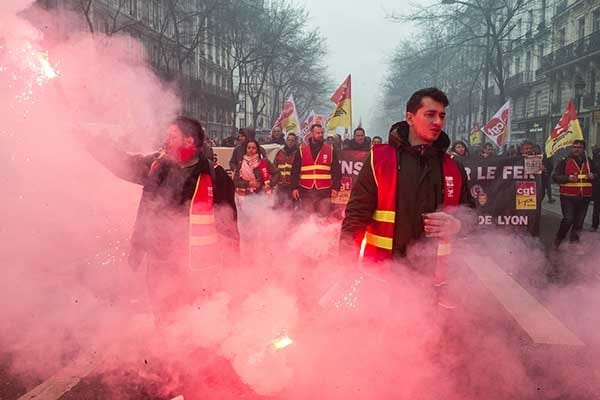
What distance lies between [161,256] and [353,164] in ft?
20.4

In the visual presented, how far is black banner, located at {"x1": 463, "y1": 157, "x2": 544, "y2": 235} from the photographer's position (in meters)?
8.81

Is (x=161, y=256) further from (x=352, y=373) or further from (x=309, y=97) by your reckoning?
(x=309, y=97)

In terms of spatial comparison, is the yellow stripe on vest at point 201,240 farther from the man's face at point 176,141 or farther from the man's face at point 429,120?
the man's face at point 429,120

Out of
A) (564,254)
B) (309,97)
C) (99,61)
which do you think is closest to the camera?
(99,61)

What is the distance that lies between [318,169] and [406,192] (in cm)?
507

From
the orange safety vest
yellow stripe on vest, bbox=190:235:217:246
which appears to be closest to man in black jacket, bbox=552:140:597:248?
the orange safety vest

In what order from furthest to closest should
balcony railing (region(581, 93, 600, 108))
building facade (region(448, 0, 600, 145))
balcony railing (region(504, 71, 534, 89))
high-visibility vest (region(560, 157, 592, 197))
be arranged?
balcony railing (region(504, 71, 534, 89))
balcony railing (region(581, 93, 600, 108))
building facade (region(448, 0, 600, 145))
high-visibility vest (region(560, 157, 592, 197))

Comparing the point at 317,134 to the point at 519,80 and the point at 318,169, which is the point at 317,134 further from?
the point at 519,80

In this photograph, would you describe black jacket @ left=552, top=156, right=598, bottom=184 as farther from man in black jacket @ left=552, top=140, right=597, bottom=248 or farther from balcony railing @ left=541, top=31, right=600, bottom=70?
balcony railing @ left=541, top=31, right=600, bottom=70

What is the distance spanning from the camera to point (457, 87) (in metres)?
40.8

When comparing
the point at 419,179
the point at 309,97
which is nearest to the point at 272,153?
the point at 419,179

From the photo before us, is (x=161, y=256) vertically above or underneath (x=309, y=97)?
underneath

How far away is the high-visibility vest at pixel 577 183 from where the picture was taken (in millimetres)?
8727

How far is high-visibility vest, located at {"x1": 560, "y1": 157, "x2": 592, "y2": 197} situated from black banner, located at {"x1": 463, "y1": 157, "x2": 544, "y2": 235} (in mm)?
376
